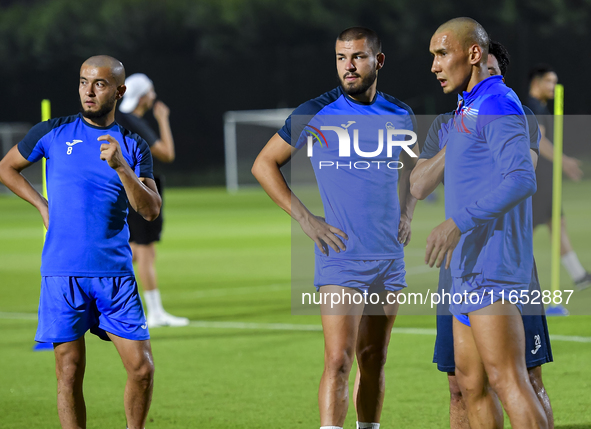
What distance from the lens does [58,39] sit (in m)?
60.9

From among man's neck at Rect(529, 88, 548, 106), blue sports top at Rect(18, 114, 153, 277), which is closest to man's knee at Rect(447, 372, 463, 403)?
Result: blue sports top at Rect(18, 114, 153, 277)

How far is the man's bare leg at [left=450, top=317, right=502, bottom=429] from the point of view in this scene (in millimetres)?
3703

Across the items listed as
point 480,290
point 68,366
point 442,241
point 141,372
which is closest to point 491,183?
point 442,241

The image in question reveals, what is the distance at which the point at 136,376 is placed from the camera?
4.30 meters

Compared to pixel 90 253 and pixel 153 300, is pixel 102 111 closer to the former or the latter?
pixel 90 253

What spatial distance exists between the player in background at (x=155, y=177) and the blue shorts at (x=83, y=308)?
12.0 ft

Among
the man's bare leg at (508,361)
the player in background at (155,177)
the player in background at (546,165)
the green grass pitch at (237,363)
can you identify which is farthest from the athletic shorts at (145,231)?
the man's bare leg at (508,361)

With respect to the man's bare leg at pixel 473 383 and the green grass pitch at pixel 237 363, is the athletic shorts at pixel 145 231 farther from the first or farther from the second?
the man's bare leg at pixel 473 383

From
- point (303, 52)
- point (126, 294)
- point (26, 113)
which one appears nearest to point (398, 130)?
point (126, 294)

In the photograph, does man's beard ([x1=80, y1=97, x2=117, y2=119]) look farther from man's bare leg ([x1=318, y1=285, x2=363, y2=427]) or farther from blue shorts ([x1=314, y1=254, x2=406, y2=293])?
man's bare leg ([x1=318, y1=285, x2=363, y2=427])

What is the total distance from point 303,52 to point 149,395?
40.6 m

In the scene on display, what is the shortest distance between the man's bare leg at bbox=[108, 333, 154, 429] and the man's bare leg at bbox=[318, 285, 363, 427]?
2.78ft

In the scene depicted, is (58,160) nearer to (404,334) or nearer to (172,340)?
(172,340)

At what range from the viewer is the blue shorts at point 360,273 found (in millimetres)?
4246
